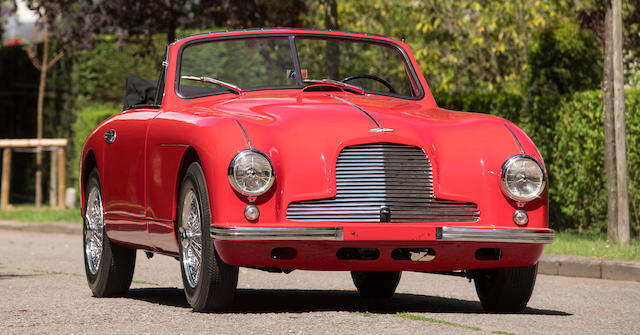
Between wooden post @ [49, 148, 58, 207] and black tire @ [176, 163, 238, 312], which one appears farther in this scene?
wooden post @ [49, 148, 58, 207]

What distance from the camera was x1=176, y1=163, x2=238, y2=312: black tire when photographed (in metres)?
6.87

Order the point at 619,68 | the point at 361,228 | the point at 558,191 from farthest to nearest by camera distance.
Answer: the point at 558,191, the point at 619,68, the point at 361,228

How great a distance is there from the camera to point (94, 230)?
9172mm

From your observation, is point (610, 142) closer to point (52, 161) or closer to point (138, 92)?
point (138, 92)

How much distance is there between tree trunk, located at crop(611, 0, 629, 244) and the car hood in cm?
639

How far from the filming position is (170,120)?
7703 mm

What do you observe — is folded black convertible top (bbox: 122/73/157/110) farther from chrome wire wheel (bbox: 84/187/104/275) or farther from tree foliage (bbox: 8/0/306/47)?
tree foliage (bbox: 8/0/306/47)

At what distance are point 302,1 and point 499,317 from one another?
517 inches

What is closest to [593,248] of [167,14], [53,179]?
[167,14]

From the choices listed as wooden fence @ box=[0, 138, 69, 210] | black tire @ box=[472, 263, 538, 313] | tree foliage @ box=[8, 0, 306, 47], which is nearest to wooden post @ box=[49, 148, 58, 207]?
wooden fence @ box=[0, 138, 69, 210]

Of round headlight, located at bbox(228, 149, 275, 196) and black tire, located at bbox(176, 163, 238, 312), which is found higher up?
round headlight, located at bbox(228, 149, 275, 196)

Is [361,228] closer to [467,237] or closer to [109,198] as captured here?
[467,237]

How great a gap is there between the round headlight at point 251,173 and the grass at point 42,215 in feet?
45.3

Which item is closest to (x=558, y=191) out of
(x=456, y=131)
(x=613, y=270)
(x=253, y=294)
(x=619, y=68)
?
(x=619, y=68)
